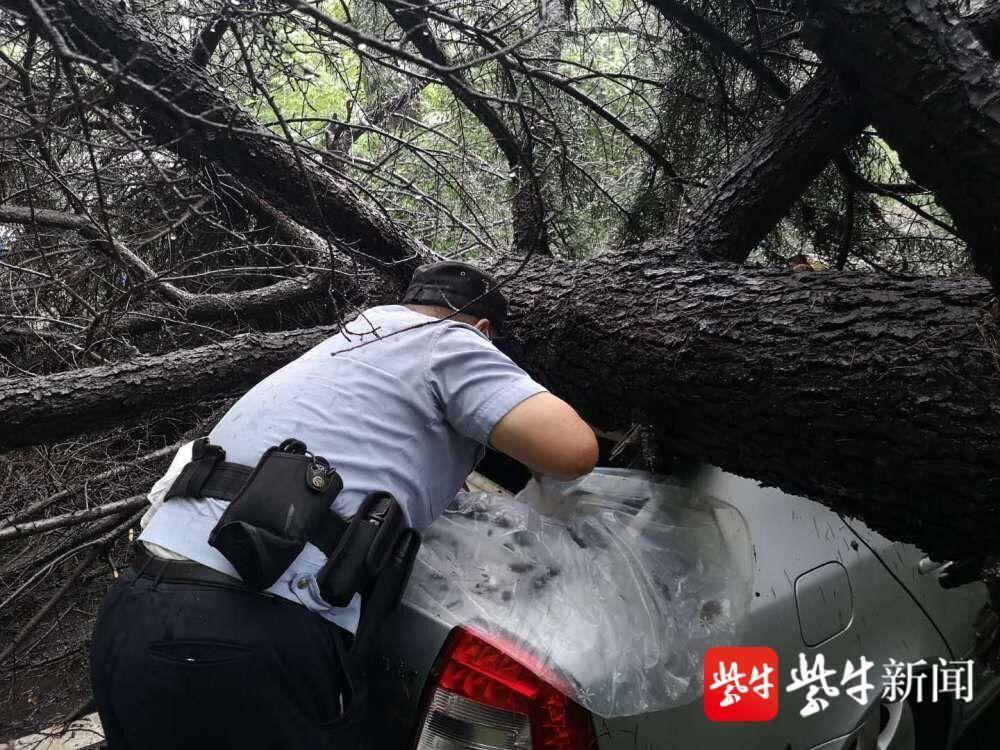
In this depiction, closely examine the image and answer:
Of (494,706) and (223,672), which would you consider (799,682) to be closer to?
(494,706)

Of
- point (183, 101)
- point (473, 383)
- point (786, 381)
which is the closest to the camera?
point (786, 381)

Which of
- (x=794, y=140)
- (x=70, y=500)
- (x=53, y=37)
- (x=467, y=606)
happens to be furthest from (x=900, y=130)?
(x=70, y=500)

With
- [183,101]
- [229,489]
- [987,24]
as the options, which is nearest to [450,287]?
[229,489]

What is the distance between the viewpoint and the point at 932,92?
1.38 metres

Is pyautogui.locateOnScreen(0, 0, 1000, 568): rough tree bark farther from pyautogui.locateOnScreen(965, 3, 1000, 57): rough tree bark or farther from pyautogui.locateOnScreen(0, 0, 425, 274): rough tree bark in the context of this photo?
pyautogui.locateOnScreen(965, 3, 1000, 57): rough tree bark

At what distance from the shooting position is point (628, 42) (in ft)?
9.86

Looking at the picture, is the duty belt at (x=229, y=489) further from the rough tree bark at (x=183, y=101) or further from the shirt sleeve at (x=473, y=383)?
the rough tree bark at (x=183, y=101)

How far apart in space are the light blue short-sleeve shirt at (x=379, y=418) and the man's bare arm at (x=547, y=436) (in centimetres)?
3

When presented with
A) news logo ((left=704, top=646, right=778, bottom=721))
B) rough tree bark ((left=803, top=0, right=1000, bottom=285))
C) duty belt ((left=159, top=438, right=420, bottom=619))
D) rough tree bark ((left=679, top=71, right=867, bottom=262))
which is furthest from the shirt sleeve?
rough tree bark ((left=679, top=71, right=867, bottom=262))

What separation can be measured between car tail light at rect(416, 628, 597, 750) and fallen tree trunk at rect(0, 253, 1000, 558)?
2.28 ft

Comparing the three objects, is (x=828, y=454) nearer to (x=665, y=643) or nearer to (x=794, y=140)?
(x=665, y=643)

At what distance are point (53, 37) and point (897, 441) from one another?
64.9 inches

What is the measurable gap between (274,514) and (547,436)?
23.5 inches

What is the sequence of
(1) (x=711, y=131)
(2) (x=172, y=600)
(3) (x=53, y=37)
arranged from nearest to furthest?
(3) (x=53, y=37) → (2) (x=172, y=600) → (1) (x=711, y=131)
